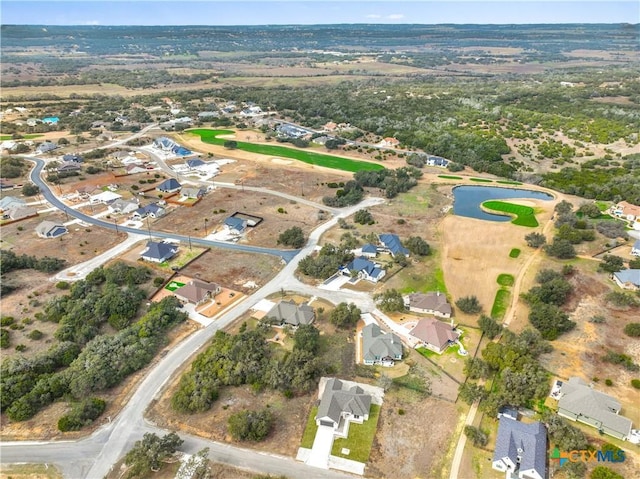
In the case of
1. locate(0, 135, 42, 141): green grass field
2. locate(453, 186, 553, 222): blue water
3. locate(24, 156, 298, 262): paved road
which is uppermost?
locate(0, 135, 42, 141): green grass field

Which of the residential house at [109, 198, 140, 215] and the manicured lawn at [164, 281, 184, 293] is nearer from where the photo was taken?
the manicured lawn at [164, 281, 184, 293]

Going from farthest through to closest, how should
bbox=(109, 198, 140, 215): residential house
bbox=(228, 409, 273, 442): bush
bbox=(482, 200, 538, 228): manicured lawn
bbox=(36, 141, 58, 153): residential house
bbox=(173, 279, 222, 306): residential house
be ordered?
bbox=(36, 141, 58, 153): residential house
bbox=(109, 198, 140, 215): residential house
bbox=(482, 200, 538, 228): manicured lawn
bbox=(173, 279, 222, 306): residential house
bbox=(228, 409, 273, 442): bush

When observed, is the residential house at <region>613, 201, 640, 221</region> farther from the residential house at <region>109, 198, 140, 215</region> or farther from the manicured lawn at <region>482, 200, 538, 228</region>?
the residential house at <region>109, 198, 140, 215</region>

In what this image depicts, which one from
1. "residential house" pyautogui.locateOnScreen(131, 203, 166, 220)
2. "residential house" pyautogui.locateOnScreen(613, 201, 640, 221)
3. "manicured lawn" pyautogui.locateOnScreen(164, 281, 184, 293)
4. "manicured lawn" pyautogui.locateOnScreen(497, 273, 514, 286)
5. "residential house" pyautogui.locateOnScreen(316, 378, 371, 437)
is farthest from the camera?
"residential house" pyautogui.locateOnScreen(131, 203, 166, 220)

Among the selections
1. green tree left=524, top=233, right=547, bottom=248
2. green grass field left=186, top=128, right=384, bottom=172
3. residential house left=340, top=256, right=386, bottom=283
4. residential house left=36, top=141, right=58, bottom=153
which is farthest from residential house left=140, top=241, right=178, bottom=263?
residential house left=36, top=141, right=58, bottom=153

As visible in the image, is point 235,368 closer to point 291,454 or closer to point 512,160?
point 291,454

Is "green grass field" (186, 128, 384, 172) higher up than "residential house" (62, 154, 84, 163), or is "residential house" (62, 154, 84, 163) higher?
"residential house" (62, 154, 84, 163)

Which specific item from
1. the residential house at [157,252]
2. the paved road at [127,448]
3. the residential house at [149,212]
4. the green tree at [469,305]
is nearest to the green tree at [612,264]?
the green tree at [469,305]

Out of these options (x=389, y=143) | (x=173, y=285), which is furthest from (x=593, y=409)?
(x=389, y=143)

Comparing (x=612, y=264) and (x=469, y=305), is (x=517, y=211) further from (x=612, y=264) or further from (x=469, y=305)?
(x=469, y=305)
